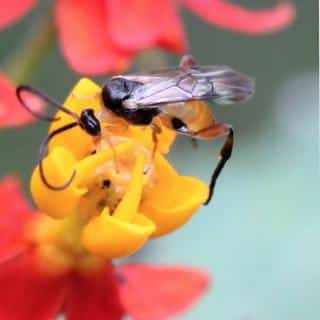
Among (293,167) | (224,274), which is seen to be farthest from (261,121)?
(224,274)

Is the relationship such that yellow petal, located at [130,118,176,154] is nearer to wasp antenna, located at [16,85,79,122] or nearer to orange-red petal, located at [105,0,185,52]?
wasp antenna, located at [16,85,79,122]

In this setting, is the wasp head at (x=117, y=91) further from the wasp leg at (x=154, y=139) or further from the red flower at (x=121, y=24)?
the red flower at (x=121, y=24)

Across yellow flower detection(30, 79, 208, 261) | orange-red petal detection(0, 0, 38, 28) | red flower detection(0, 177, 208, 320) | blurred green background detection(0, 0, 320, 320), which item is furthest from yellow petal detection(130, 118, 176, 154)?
blurred green background detection(0, 0, 320, 320)

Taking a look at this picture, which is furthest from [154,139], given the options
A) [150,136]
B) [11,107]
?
[11,107]

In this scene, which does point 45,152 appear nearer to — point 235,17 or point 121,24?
point 121,24

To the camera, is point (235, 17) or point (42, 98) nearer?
point (42, 98)

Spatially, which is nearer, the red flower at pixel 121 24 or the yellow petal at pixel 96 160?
the yellow petal at pixel 96 160

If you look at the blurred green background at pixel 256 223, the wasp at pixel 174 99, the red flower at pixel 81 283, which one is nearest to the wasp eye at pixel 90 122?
the wasp at pixel 174 99
